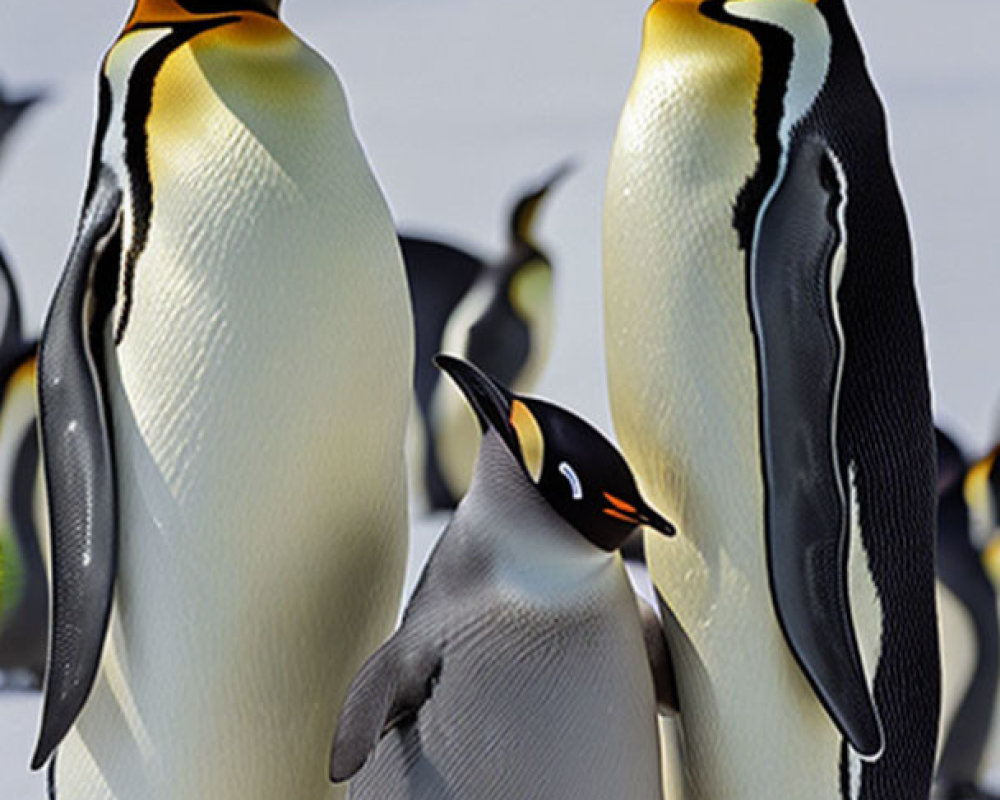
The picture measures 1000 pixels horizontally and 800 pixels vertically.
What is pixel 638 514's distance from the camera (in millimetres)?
1048

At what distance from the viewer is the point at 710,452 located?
110 centimetres

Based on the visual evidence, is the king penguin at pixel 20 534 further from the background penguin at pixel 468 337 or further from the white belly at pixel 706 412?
the white belly at pixel 706 412

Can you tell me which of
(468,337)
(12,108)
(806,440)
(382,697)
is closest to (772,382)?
(806,440)

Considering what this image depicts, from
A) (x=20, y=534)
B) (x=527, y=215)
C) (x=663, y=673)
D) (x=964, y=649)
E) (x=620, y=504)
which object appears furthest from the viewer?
(x=527, y=215)

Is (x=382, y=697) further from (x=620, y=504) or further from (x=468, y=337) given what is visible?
(x=468, y=337)

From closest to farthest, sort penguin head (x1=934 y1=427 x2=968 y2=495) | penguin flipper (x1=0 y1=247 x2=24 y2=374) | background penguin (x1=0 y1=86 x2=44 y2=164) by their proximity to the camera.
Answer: penguin head (x1=934 y1=427 x2=968 y2=495)
penguin flipper (x1=0 y1=247 x2=24 y2=374)
background penguin (x1=0 y1=86 x2=44 y2=164)

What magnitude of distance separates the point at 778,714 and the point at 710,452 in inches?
6.9

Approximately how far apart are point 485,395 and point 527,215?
9.29 ft

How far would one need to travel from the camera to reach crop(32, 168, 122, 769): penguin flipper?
1.11m

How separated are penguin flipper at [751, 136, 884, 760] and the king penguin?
1668 mm

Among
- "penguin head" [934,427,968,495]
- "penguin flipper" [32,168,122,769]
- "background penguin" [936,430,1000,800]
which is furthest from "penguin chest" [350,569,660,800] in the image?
"penguin head" [934,427,968,495]

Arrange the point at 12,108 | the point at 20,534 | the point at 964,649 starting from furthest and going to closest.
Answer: the point at 12,108
the point at 20,534
the point at 964,649

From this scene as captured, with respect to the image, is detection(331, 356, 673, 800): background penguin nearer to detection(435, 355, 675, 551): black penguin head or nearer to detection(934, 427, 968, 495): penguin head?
detection(435, 355, 675, 551): black penguin head

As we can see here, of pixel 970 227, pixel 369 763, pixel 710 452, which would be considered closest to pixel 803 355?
pixel 710 452
